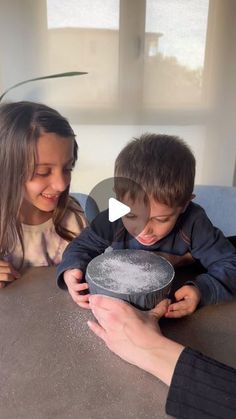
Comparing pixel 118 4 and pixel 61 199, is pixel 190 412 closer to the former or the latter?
pixel 61 199

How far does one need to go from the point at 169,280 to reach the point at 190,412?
0.14 meters

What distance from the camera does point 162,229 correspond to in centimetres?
50

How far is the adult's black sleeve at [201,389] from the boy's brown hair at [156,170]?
0.19 metres

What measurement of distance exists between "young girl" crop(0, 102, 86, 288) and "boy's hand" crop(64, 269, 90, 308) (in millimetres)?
97

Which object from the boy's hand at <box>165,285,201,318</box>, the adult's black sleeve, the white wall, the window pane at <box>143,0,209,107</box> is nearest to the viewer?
the adult's black sleeve

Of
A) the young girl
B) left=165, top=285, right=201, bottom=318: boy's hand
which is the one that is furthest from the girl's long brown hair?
left=165, top=285, right=201, bottom=318: boy's hand

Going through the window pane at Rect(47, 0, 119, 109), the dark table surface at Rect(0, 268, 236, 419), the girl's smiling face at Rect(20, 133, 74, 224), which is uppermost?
the window pane at Rect(47, 0, 119, 109)

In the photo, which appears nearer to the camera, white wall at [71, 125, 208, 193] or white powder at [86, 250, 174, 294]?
white powder at [86, 250, 174, 294]

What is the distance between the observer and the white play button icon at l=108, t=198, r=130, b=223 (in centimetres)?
44

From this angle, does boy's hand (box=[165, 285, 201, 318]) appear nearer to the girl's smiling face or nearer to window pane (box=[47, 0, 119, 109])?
the girl's smiling face

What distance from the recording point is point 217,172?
0.78 meters

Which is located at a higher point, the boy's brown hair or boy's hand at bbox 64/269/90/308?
the boy's brown hair

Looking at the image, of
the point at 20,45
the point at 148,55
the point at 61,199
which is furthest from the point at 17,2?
the point at 61,199

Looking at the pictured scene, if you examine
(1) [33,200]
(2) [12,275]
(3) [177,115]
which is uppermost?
(3) [177,115]
